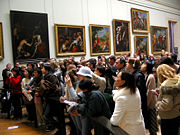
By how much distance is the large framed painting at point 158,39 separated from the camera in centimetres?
1929

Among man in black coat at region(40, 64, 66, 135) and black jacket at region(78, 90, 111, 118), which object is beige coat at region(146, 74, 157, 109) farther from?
man in black coat at region(40, 64, 66, 135)

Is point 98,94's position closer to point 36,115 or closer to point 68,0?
point 36,115

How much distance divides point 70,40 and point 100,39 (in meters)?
2.71

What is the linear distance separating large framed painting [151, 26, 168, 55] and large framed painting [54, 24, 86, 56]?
8.82 metres

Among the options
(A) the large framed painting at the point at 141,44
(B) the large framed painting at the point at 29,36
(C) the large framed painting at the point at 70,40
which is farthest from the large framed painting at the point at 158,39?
(B) the large framed painting at the point at 29,36

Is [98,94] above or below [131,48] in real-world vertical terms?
below

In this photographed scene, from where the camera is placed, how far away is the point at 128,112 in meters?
2.89

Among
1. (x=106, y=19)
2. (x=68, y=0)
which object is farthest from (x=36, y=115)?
(x=106, y=19)

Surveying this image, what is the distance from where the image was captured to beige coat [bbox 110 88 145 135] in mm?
2840

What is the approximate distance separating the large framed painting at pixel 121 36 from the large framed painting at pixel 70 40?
3.26 m

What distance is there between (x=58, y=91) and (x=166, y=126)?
2.76 metres

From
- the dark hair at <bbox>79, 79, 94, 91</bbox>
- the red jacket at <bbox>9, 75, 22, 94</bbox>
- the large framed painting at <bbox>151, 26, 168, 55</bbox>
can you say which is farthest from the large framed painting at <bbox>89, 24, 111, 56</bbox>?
the dark hair at <bbox>79, 79, 94, 91</bbox>

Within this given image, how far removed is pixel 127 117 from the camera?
114 inches

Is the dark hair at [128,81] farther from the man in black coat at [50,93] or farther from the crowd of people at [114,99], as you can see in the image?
the man in black coat at [50,93]
